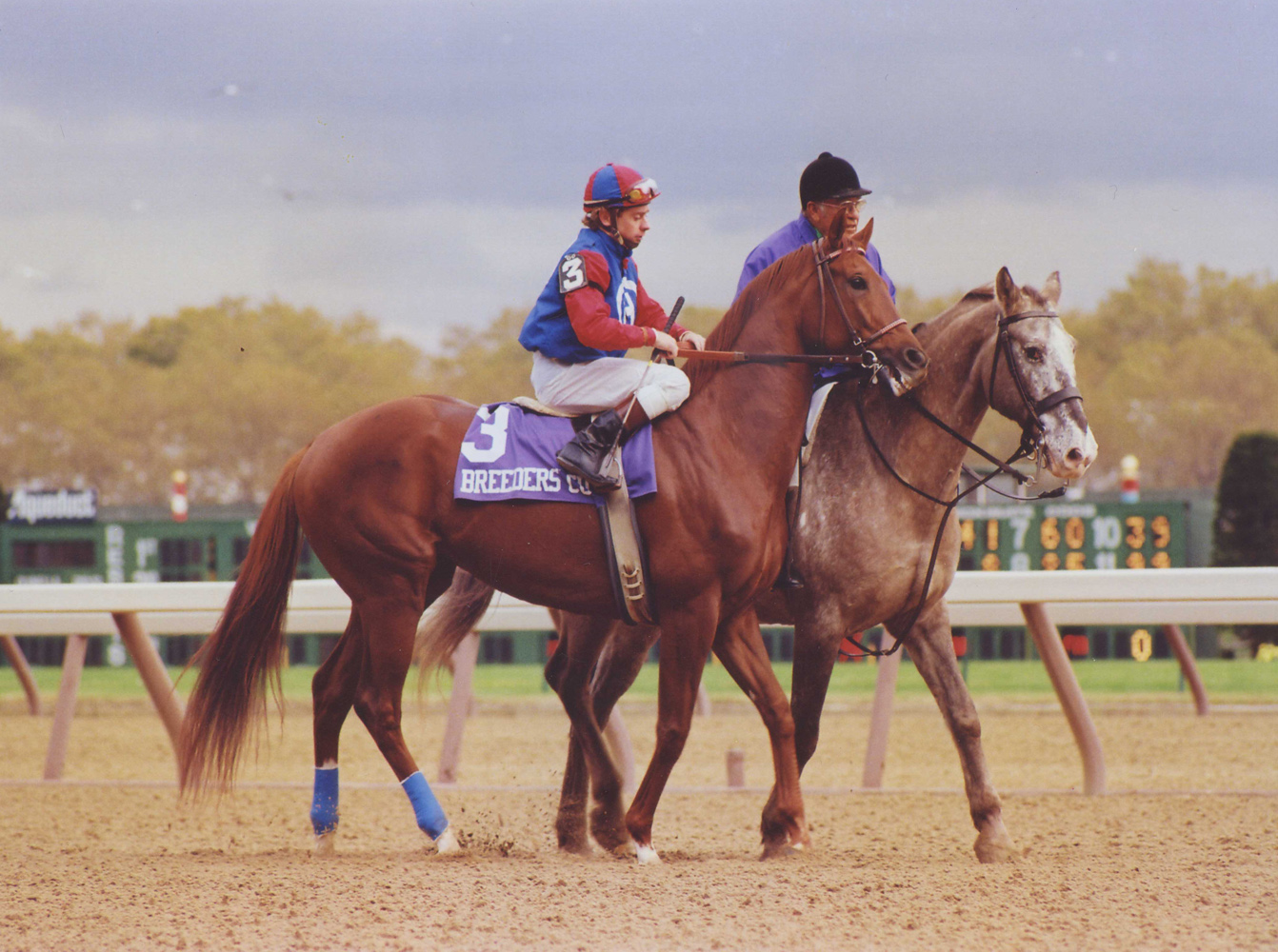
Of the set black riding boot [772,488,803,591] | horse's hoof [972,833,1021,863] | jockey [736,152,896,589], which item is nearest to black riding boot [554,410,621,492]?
black riding boot [772,488,803,591]

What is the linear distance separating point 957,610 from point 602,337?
129 inches

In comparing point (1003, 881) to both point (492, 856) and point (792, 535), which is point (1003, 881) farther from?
point (492, 856)

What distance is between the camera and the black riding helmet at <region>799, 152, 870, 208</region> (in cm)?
489

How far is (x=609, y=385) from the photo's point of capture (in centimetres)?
438

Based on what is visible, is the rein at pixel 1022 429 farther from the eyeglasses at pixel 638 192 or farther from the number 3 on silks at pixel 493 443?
the number 3 on silks at pixel 493 443

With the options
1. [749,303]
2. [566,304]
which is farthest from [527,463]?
[749,303]

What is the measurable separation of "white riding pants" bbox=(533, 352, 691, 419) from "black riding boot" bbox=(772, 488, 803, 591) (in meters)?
0.49

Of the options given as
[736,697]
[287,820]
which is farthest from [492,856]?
[736,697]

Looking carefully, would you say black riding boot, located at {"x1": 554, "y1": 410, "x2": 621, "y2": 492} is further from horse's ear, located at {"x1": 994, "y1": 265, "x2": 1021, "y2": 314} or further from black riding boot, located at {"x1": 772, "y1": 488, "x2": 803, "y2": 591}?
horse's ear, located at {"x1": 994, "y1": 265, "x2": 1021, "y2": 314}

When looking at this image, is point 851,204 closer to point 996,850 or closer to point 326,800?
point 996,850

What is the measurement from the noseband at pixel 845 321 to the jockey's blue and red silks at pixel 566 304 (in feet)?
1.90

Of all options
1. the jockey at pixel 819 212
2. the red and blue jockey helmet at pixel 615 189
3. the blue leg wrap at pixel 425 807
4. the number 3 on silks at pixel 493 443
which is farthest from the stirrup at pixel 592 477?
the blue leg wrap at pixel 425 807

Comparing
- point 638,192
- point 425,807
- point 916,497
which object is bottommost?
point 425,807

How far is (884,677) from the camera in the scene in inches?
270
